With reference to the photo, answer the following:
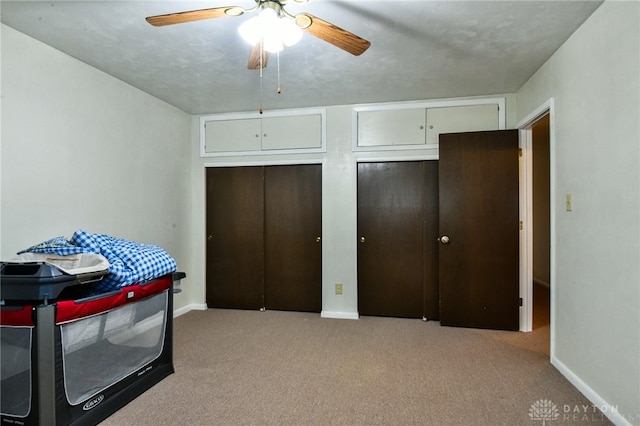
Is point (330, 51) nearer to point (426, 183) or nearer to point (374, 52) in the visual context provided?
point (374, 52)

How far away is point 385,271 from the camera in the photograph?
149 inches

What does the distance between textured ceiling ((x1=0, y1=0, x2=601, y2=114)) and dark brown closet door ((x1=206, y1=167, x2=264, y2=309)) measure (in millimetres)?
1020

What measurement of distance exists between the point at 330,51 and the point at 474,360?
2645 millimetres

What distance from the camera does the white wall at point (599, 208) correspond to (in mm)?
1712

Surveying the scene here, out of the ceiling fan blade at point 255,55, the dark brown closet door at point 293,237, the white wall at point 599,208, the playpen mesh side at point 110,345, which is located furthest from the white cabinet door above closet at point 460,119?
the playpen mesh side at point 110,345

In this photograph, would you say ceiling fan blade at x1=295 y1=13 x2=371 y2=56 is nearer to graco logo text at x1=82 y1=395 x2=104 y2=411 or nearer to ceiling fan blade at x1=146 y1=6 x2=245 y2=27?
ceiling fan blade at x1=146 y1=6 x2=245 y2=27

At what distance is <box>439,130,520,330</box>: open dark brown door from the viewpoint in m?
3.28

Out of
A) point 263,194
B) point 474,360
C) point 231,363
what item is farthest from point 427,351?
point 263,194

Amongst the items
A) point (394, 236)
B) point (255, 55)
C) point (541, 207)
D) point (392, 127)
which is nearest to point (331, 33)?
point (255, 55)

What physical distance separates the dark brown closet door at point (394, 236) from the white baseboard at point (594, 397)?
1368 mm

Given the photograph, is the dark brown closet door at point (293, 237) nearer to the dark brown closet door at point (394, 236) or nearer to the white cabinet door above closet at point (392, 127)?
the dark brown closet door at point (394, 236)

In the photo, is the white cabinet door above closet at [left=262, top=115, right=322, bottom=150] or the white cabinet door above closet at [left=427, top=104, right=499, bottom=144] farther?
the white cabinet door above closet at [left=262, top=115, right=322, bottom=150]

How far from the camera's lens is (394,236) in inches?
148

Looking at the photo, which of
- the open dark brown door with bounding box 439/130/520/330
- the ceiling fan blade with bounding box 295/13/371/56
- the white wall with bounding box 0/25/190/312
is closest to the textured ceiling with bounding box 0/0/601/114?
the white wall with bounding box 0/25/190/312
